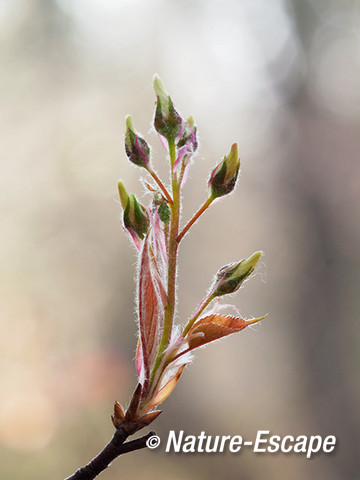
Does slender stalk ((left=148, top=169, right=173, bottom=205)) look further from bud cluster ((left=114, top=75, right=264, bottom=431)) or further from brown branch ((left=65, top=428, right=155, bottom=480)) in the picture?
brown branch ((left=65, top=428, right=155, bottom=480))

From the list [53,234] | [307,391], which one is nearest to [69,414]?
[53,234]

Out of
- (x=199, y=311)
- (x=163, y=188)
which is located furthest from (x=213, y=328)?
(x=163, y=188)

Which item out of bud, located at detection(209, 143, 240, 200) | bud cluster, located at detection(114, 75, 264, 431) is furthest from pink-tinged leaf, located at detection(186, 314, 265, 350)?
bud, located at detection(209, 143, 240, 200)

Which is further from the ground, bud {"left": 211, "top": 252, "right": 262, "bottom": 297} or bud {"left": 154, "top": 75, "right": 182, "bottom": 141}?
bud {"left": 154, "top": 75, "right": 182, "bottom": 141}

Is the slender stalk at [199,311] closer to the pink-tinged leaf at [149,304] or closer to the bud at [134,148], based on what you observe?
the pink-tinged leaf at [149,304]

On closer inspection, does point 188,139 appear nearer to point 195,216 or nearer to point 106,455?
point 195,216

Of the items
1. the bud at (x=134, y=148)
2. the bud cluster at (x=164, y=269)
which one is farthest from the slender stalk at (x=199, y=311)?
the bud at (x=134, y=148)

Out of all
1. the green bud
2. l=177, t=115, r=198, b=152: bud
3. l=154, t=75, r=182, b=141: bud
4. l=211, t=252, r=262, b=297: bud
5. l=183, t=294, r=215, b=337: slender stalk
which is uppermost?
l=154, t=75, r=182, b=141: bud
